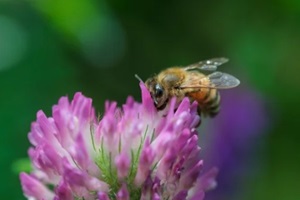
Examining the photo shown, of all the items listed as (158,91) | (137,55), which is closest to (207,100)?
(158,91)

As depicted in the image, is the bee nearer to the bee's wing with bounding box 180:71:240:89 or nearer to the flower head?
the bee's wing with bounding box 180:71:240:89

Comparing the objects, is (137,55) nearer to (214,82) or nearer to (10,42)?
(10,42)

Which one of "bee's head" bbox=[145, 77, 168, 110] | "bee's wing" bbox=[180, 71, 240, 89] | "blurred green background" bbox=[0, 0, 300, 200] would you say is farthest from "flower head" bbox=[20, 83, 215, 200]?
"blurred green background" bbox=[0, 0, 300, 200]

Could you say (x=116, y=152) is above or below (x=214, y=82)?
below

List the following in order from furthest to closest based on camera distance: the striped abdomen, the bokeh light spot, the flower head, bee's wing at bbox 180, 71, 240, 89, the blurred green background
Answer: the bokeh light spot < the blurred green background < the striped abdomen < bee's wing at bbox 180, 71, 240, 89 < the flower head

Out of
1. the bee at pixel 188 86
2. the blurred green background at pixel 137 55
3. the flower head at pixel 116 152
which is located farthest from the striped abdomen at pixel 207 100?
the blurred green background at pixel 137 55

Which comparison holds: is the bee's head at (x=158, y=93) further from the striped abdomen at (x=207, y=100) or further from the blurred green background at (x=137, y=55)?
the blurred green background at (x=137, y=55)

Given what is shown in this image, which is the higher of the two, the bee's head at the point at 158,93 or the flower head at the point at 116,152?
the bee's head at the point at 158,93
